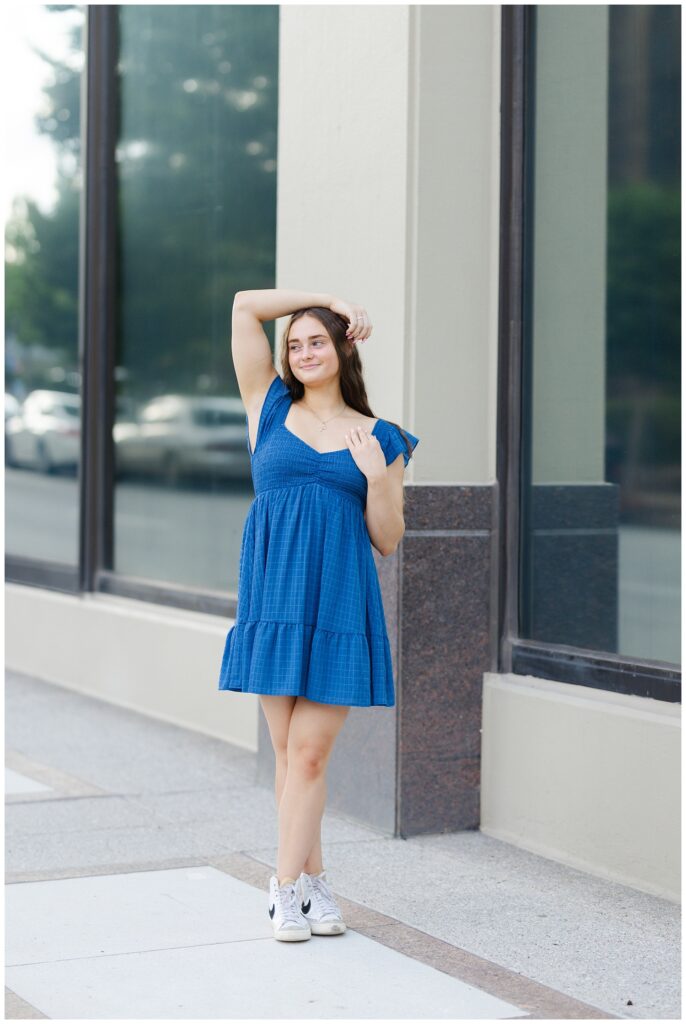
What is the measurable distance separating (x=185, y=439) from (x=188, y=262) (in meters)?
1.06

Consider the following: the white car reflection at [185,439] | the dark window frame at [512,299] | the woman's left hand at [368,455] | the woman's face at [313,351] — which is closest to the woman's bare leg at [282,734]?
the woman's left hand at [368,455]

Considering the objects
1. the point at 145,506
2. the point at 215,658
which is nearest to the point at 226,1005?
the point at 215,658

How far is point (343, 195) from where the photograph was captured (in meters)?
6.28

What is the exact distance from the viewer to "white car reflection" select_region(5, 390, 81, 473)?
9.95m

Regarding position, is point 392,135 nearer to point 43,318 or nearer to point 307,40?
point 307,40

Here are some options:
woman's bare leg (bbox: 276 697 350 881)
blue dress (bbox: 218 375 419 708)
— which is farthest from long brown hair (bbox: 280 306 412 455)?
woman's bare leg (bbox: 276 697 350 881)

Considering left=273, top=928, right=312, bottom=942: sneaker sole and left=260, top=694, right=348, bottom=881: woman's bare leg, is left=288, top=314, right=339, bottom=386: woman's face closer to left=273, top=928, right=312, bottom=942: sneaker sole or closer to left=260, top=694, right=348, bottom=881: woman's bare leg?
left=260, top=694, right=348, bottom=881: woman's bare leg

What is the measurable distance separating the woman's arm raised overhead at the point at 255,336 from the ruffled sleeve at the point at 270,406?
0.03 metres

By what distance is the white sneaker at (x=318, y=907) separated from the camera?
4574 mm

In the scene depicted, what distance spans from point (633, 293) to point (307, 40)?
202cm

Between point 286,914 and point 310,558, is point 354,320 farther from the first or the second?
point 286,914

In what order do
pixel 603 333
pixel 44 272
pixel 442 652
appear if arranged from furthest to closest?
pixel 44 272 < pixel 442 652 < pixel 603 333

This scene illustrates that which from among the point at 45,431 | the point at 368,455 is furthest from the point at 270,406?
the point at 45,431

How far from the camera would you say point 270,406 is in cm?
466
